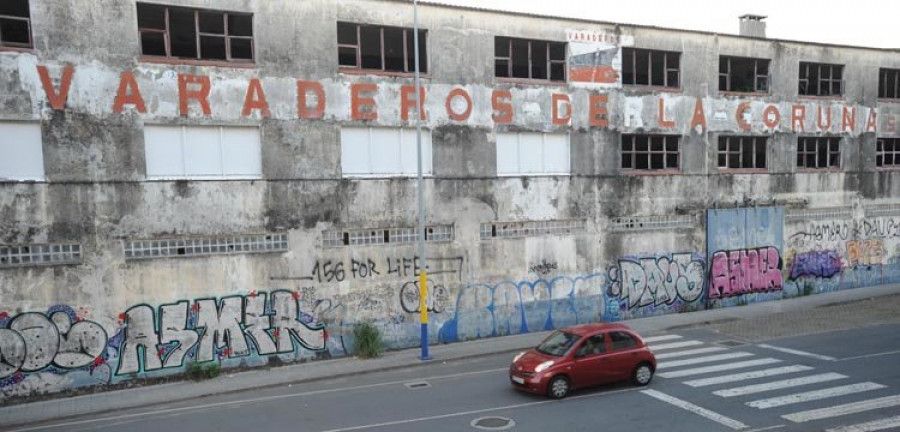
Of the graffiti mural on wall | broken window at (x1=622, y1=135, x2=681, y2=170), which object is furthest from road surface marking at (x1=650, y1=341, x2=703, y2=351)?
the graffiti mural on wall

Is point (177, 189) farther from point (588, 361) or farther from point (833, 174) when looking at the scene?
point (833, 174)

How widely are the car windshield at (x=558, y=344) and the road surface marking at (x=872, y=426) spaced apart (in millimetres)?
4934

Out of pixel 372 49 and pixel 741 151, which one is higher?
pixel 372 49

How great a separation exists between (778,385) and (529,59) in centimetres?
1247

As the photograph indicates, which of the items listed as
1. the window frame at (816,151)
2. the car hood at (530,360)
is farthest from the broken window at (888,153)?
the car hood at (530,360)

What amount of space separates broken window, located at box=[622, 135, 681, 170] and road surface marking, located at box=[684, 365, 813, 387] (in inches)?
373

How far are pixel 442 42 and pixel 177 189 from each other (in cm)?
902

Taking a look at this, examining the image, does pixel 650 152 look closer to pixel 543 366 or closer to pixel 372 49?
pixel 372 49

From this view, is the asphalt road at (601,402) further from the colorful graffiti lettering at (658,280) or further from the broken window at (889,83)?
the broken window at (889,83)

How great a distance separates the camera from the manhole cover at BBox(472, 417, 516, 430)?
11461 millimetres

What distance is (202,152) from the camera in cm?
1659

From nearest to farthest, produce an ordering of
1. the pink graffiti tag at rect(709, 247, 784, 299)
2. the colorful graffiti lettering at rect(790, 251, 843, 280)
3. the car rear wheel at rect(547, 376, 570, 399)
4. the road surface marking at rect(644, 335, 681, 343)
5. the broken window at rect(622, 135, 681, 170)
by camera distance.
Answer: the car rear wheel at rect(547, 376, 570, 399)
the road surface marking at rect(644, 335, 681, 343)
the broken window at rect(622, 135, 681, 170)
the pink graffiti tag at rect(709, 247, 784, 299)
the colorful graffiti lettering at rect(790, 251, 843, 280)

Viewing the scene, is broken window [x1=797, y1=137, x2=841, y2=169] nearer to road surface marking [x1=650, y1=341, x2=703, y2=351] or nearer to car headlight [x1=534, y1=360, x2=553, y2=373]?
road surface marking [x1=650, y1=341, x2=703, y2=351]

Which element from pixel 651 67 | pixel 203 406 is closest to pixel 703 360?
pixel 651 67
